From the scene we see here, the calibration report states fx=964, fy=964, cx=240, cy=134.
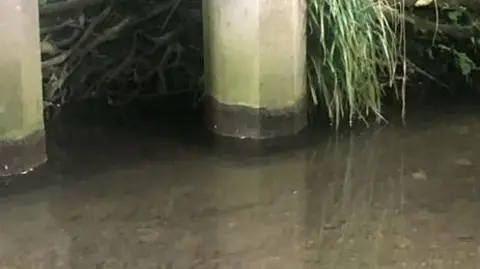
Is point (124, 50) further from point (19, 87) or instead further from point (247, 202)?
point (247, 202)

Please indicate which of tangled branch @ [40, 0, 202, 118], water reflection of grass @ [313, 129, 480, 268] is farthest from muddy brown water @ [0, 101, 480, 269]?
tangled branch @ [40, 0, 202, 118]

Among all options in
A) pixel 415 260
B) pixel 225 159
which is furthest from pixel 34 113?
pixel 415 260

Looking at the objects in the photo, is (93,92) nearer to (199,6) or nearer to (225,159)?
(199,6)

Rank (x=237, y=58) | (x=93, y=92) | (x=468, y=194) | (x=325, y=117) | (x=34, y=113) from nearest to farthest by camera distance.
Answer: (x=468, y=194)
(x=34, y=113)
(x=237, y=58)
(x=325, y=117)
(x=93, y=92)

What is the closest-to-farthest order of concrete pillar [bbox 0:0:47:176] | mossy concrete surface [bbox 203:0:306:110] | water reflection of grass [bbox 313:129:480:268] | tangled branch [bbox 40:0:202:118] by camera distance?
water reflection of grass [bbox 313:129:480:268] → concrete pillar [bbox 0:0:47:176] → mossy concrete surface [bbox 203:0:306:110] → tangled branch [bbox 40:0:202:118]

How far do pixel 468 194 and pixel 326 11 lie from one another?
62 cm

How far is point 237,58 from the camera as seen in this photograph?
7.45 feet

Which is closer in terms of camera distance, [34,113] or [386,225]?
[386,225]

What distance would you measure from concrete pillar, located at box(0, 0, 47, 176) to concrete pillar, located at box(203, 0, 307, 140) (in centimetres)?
44

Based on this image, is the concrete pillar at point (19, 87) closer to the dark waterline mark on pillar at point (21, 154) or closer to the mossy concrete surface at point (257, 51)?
the dark waterline mark on pillar at point (21, 154)

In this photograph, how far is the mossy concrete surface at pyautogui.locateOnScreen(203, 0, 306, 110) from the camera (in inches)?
87.6

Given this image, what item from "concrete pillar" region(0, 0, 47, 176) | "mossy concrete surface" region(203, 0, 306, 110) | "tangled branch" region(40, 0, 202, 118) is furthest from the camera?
"tangled branch" region(40, 0, 202, 118)

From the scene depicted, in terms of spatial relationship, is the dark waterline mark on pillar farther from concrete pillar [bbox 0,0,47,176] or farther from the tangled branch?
the tangled branch

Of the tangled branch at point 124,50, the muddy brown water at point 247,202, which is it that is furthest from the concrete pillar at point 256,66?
the tangled branch at point 124,50
